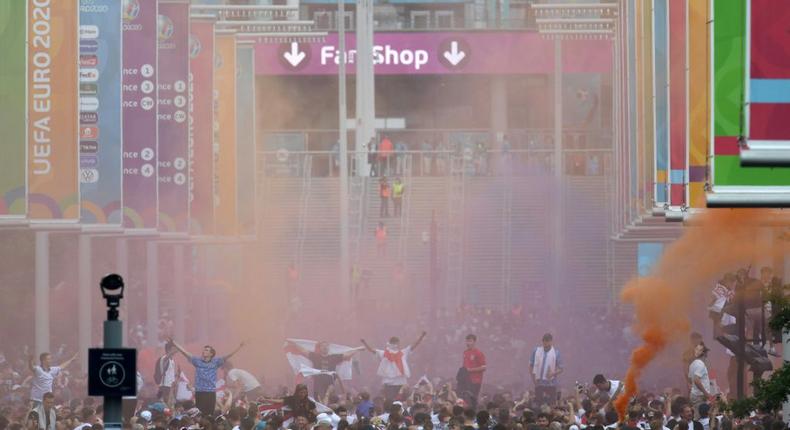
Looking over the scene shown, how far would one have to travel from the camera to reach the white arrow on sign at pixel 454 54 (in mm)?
68875

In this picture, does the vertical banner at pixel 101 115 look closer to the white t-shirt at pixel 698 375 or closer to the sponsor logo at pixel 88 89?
the sponsor logo at pixel 88 89

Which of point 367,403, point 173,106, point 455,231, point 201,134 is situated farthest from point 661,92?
point 455,231

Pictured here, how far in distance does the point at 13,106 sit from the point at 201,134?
1127 cm

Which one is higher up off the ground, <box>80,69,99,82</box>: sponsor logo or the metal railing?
<box>80,69,99,82</box>: sponsor logo

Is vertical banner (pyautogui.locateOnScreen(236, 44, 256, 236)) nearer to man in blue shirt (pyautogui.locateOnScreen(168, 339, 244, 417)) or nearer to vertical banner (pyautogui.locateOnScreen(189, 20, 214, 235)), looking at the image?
vertical banner (pyautogui.locateOnScreen(189, 20, 214, 235))

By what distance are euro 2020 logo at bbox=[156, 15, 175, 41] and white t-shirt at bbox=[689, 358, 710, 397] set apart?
1621 centimetres

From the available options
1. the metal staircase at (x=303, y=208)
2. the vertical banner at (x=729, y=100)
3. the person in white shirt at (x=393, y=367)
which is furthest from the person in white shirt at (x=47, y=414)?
the metal staircase at (x=303, y=208)

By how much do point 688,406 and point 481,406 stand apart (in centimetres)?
508

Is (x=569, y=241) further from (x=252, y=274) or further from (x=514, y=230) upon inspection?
(x=252, y=274)

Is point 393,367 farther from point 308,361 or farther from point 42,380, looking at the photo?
point 42,380

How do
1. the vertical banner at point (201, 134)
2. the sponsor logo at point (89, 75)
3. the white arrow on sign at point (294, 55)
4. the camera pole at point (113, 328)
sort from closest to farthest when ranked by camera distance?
the camera pole at point (113, 328)
the sponsor logo at point (89, 75)
the vertical banner at point (201, 134)
the white arrow on sign at point (294, 55)

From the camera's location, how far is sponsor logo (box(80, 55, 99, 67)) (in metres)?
34.6

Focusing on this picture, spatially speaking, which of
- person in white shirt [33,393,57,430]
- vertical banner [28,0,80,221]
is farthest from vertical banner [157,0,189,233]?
person in white shirt [33,393,57,430]

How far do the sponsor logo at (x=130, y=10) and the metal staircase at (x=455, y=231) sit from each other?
53.3 feet
